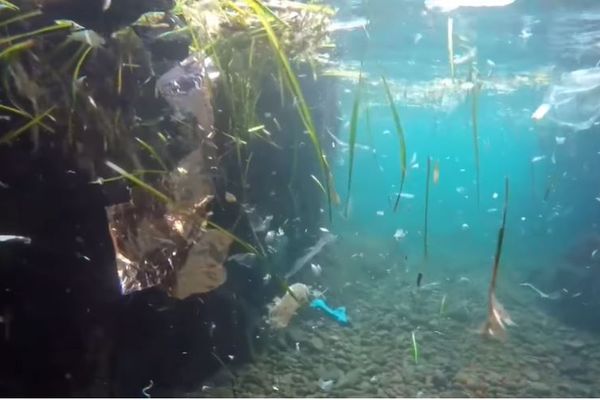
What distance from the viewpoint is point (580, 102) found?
918 inches

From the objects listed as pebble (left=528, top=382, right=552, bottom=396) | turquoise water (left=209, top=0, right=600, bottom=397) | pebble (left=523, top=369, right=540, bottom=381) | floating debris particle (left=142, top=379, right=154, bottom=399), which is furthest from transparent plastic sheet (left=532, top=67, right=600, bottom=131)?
floating debris particle (left=142, top=379, right=154, bottom=399)

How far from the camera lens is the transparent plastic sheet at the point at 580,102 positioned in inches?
897

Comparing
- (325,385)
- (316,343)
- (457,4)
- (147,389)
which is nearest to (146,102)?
(147,389)

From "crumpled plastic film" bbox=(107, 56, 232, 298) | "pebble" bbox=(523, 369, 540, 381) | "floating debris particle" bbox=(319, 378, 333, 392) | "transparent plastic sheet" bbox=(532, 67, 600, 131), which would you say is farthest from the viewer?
"transparent plastic sheet" bbox=(532, 67, 600, 131)

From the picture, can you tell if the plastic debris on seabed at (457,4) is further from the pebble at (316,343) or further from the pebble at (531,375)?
the pebble at (316,343)

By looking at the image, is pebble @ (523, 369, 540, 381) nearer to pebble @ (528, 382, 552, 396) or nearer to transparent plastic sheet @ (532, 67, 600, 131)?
pebble @ (528, 382, 552, 396)

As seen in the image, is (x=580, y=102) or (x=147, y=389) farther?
(x=580, y=102)

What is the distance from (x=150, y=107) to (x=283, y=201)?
14.5ft

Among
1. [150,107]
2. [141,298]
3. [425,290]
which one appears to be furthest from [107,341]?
[425,290]

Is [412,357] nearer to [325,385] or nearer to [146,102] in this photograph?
[325,385]

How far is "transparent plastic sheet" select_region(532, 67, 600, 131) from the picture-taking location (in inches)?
897

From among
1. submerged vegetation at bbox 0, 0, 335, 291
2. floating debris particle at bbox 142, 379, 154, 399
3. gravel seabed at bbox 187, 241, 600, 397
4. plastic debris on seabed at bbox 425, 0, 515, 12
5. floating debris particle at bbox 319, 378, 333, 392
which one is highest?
plastic debris on seabed at bbox 425, 0, 515, 12

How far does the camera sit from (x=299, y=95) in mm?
3863

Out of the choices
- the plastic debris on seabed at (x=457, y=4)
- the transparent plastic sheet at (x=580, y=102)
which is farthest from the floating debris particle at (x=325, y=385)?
the transparent plastic sheet at (x=580, y=102)
